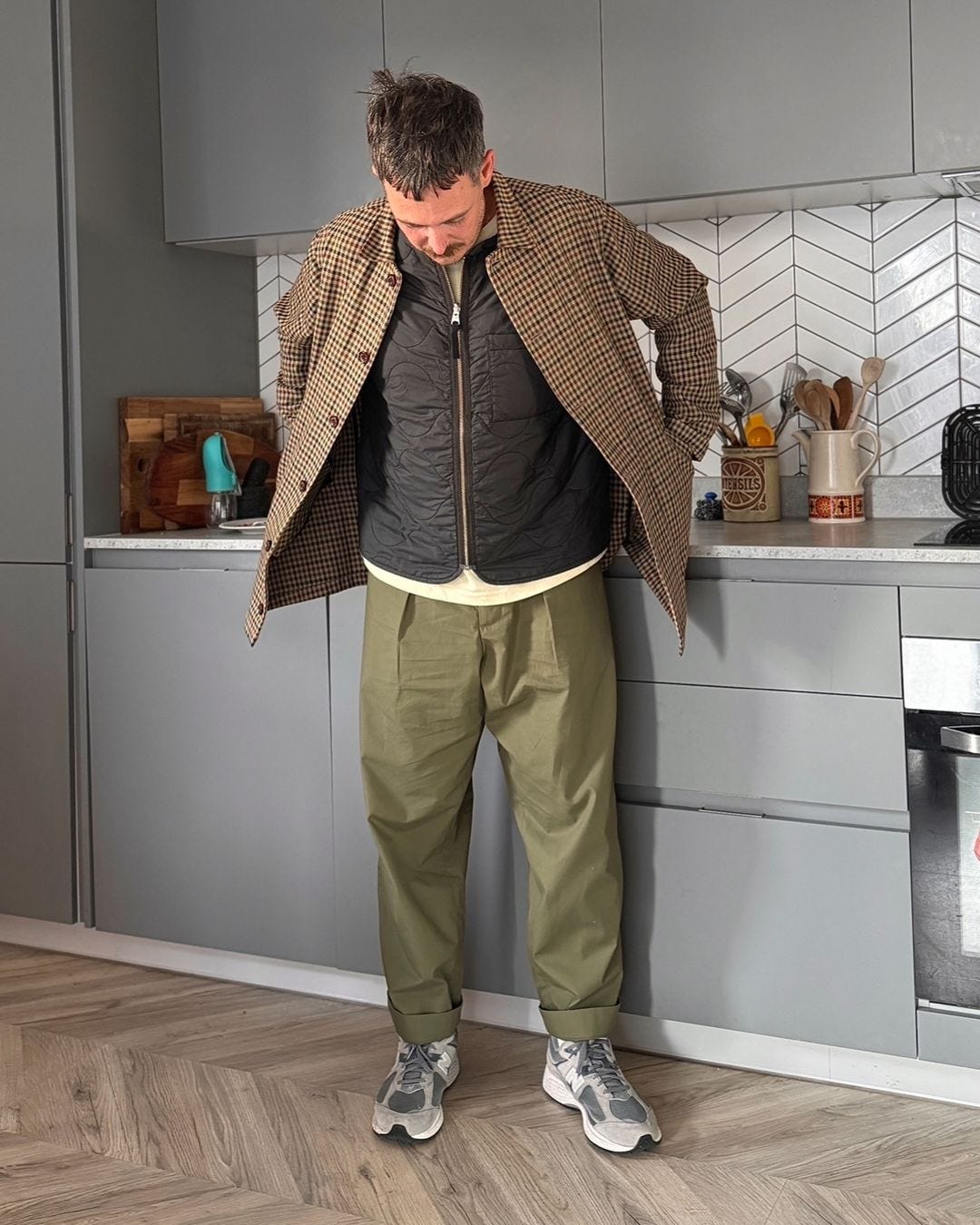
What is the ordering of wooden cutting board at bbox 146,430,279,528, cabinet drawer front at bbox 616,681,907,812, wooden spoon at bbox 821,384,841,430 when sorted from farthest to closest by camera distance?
wooden cutting board at bbox 146,430,279,528 → wooden spoon at bbox 821,384,841,430 → cabinet drawer front at bbox 616,681,907,812

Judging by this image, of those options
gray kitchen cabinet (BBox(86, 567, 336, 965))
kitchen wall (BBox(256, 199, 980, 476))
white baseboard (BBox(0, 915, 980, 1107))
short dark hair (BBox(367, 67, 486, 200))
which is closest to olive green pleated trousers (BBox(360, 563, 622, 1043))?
white baseboard (BBox(0, 915, 980, 1107))

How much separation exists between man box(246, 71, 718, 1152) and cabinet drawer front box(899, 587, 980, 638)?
13.4 inches

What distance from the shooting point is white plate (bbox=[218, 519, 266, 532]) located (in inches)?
110

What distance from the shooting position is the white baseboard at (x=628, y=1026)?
7.23ft

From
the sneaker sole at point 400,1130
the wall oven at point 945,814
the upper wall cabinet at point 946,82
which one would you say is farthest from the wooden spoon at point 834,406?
the sneaker sole at point 400,1130

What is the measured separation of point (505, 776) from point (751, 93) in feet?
4.17

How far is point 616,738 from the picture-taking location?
2307mm

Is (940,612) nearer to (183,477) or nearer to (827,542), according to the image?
(827,542)

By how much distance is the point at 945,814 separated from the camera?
209cm


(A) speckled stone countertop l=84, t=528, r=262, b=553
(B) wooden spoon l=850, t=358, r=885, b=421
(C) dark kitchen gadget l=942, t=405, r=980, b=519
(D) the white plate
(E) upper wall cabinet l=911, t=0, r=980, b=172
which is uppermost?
(E) upper wall cabinet l=911, t=0, r=980, b=172

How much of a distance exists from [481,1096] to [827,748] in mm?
801

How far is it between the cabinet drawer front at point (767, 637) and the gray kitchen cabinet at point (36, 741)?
121cm

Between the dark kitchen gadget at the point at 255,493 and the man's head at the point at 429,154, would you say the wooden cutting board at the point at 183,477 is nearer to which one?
the dark kitchen gadget at the point at 255,493

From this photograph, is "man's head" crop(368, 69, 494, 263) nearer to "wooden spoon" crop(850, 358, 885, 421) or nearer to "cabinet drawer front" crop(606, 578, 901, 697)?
"cabinet drawer front" crop(606, 578, 901, 697)
